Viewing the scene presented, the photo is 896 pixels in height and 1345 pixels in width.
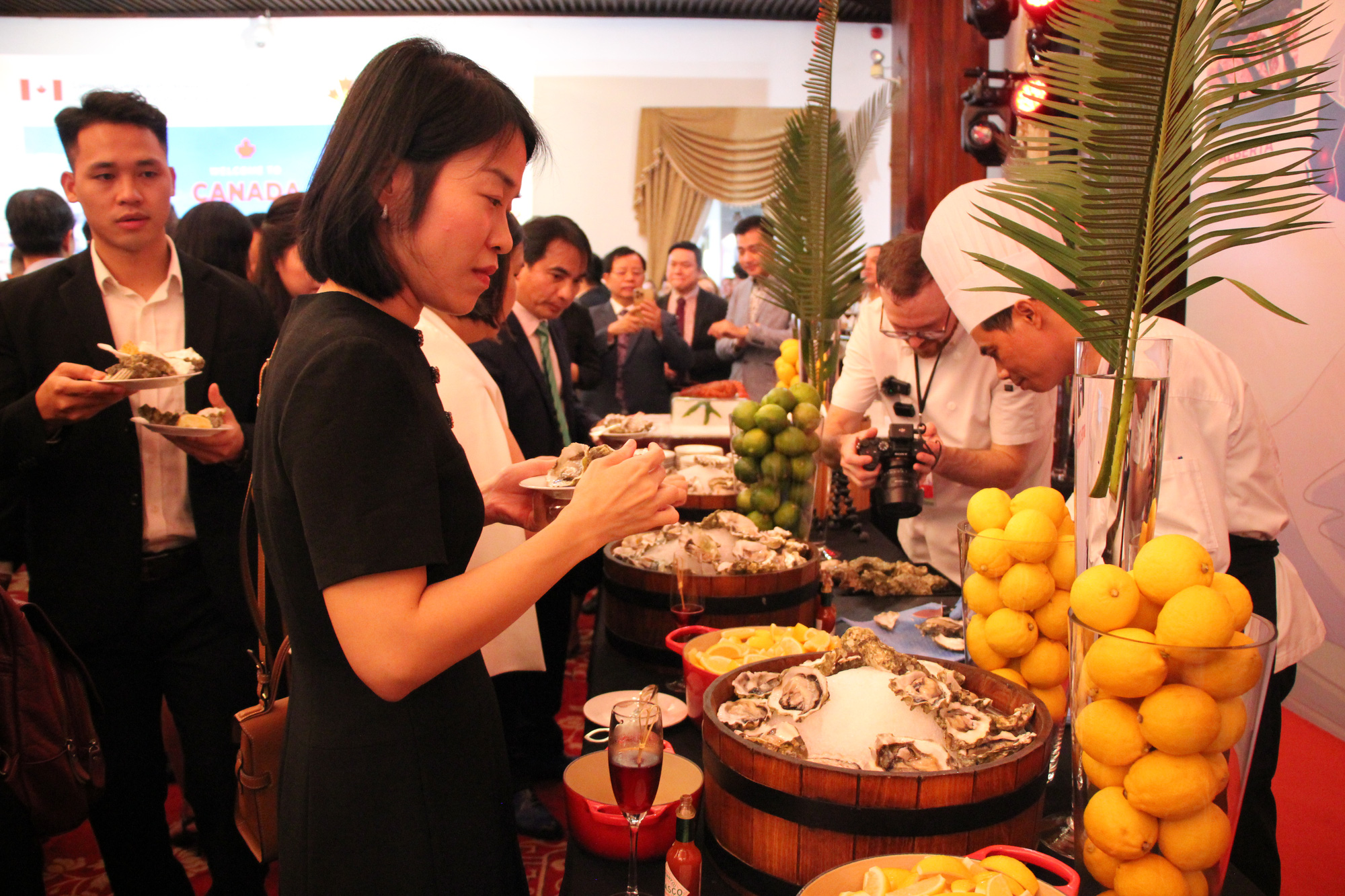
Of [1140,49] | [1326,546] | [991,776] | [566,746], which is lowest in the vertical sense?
[566,746]

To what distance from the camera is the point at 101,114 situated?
1988 millimetres

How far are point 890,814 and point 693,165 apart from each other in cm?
931

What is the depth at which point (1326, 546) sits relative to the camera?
3.10 metres

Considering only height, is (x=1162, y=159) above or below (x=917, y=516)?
above

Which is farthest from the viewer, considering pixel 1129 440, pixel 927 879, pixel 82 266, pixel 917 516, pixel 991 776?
pixel 917 516

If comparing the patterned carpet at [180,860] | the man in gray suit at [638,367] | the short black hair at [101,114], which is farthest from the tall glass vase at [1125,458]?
the man in gray suit at [638,367]

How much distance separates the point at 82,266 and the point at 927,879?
6.97ft

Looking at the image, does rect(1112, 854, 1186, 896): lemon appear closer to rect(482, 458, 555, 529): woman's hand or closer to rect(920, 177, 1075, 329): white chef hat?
rect(482, 458, 555, 529): woman's hand

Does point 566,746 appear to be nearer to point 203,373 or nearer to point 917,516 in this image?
point 917,516

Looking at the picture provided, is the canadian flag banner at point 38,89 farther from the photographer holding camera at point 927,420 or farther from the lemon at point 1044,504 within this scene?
the lemon at point 1044,504

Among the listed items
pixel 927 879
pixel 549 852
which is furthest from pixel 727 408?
pixel 927 879

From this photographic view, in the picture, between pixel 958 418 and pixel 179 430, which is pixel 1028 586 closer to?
pixel 179 430

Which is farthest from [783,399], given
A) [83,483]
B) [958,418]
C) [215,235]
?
[215,235]

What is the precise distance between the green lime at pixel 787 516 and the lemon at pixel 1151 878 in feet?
4.71
